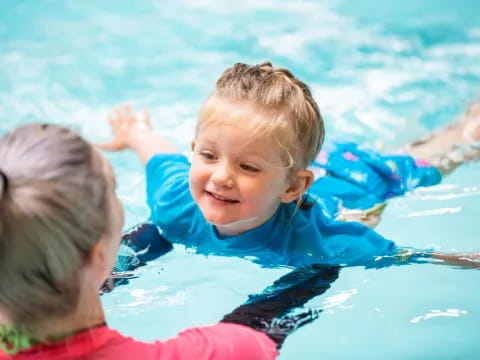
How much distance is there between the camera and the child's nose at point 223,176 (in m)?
1.70

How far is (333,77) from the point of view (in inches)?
168

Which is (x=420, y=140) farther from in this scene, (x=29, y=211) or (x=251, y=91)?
(x=29, y=211)

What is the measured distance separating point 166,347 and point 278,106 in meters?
0.79

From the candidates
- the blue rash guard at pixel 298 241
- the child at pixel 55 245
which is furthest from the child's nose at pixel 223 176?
the child at pixel 55 245

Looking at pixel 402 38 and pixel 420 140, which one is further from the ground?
pixel 402 38

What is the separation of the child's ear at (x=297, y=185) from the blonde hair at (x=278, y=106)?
0.08 feet

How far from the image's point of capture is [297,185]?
1847 millimetres

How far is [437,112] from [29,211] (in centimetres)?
332

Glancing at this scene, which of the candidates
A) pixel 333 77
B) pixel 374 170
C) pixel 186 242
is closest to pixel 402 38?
pixel 333 77

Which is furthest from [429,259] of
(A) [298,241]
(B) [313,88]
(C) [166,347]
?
(B) [313,88]

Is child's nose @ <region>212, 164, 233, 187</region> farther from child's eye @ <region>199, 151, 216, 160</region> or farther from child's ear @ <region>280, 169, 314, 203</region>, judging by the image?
child's ear @ <region>280, 169, 314, 203</region>

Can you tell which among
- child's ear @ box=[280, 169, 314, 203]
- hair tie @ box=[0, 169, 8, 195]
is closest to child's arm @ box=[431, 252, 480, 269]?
child's ear @ box=[280, 169, 314, 203]

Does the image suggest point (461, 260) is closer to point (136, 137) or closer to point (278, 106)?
point (278, 106)

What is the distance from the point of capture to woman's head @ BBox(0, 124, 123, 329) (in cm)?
91
